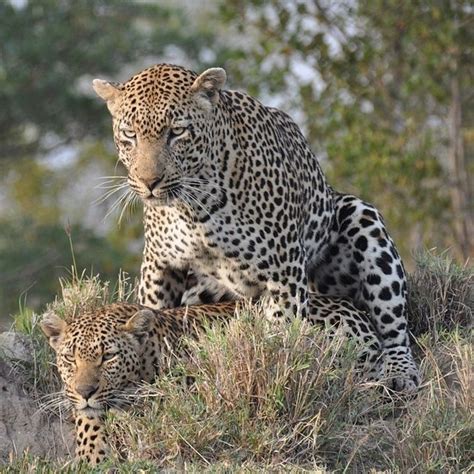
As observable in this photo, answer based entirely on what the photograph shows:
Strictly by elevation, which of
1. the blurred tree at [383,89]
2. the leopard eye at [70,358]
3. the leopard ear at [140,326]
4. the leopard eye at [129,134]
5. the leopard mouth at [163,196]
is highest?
the leopard eye at [129,134]

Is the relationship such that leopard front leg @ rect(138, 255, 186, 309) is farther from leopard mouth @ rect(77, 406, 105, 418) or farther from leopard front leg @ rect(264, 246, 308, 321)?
leopard mouth @ rect(77, 406, 105, 418)

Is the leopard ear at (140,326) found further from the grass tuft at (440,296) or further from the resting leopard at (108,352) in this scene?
the grass tuft at (440,296)

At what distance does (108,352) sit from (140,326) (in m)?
0.27

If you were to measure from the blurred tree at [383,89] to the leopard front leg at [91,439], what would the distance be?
1093 cm

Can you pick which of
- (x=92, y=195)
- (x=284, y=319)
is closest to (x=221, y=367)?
(x=284, y=319)

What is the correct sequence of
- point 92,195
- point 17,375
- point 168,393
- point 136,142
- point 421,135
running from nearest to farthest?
point 168,393 → point 136,142 → point 17,375 → point 421,135 → point 92,195

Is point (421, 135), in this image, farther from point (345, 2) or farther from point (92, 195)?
point (92, 195)

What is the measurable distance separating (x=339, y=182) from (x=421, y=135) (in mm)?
1318

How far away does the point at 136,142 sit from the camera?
7.38 meters

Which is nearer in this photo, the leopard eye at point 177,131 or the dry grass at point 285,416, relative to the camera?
the dry grass at point 285,416


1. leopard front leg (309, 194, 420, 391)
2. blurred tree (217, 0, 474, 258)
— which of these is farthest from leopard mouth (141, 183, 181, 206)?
blurred tree (217, 0, 474, 258)

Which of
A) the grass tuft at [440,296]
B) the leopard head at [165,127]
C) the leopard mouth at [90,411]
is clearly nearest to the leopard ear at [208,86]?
the leopard head at [165,127]

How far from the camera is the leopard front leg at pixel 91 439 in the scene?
6977 mm

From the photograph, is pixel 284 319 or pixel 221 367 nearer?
pixel 221 367
